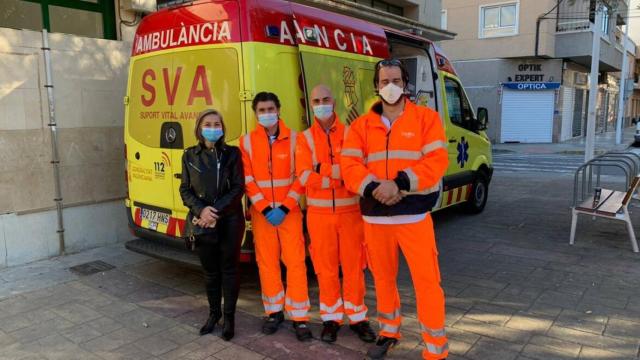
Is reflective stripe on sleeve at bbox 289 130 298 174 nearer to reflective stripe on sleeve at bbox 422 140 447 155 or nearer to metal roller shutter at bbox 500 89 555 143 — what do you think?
reflective stripe on sleeve at bbox 422 140 447 155

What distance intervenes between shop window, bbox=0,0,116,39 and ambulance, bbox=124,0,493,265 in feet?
6.01

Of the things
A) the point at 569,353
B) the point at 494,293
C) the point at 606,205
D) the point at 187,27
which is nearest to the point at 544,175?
the point at 606,205

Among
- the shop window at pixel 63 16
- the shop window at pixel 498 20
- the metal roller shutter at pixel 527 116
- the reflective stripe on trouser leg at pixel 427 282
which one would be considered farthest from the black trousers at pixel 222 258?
the metal roller shutter at pixel 527 116

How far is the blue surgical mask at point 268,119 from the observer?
3.65 meters

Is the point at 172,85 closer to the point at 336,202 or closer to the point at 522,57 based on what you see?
the point at 336,202

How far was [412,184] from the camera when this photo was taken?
3.06 m

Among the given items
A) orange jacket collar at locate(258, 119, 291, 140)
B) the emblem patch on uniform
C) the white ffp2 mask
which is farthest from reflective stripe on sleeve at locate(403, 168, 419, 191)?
the emblem patch on uniform

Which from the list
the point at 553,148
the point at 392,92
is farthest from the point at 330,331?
the point at 553,148

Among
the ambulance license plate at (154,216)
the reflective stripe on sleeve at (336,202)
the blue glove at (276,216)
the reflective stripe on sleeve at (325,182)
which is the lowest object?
the ambulance license plate at (154,216)

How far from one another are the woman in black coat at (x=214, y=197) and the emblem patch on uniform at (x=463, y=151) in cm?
421

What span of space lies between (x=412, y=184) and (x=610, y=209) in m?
4.07

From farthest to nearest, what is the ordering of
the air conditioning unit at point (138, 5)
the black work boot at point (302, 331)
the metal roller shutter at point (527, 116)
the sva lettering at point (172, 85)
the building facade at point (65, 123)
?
the metal roller shutter at point (527, 116) → the air conditioning unit at point (138, 5) → the building facade at point (65, 123) → the sva lettering at point (172, 85) → the black work boot at point (302, 331)

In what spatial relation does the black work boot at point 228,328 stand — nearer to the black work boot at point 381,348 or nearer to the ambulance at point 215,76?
the ambulance at point 215,76

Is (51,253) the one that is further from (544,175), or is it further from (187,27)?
(544,175)
